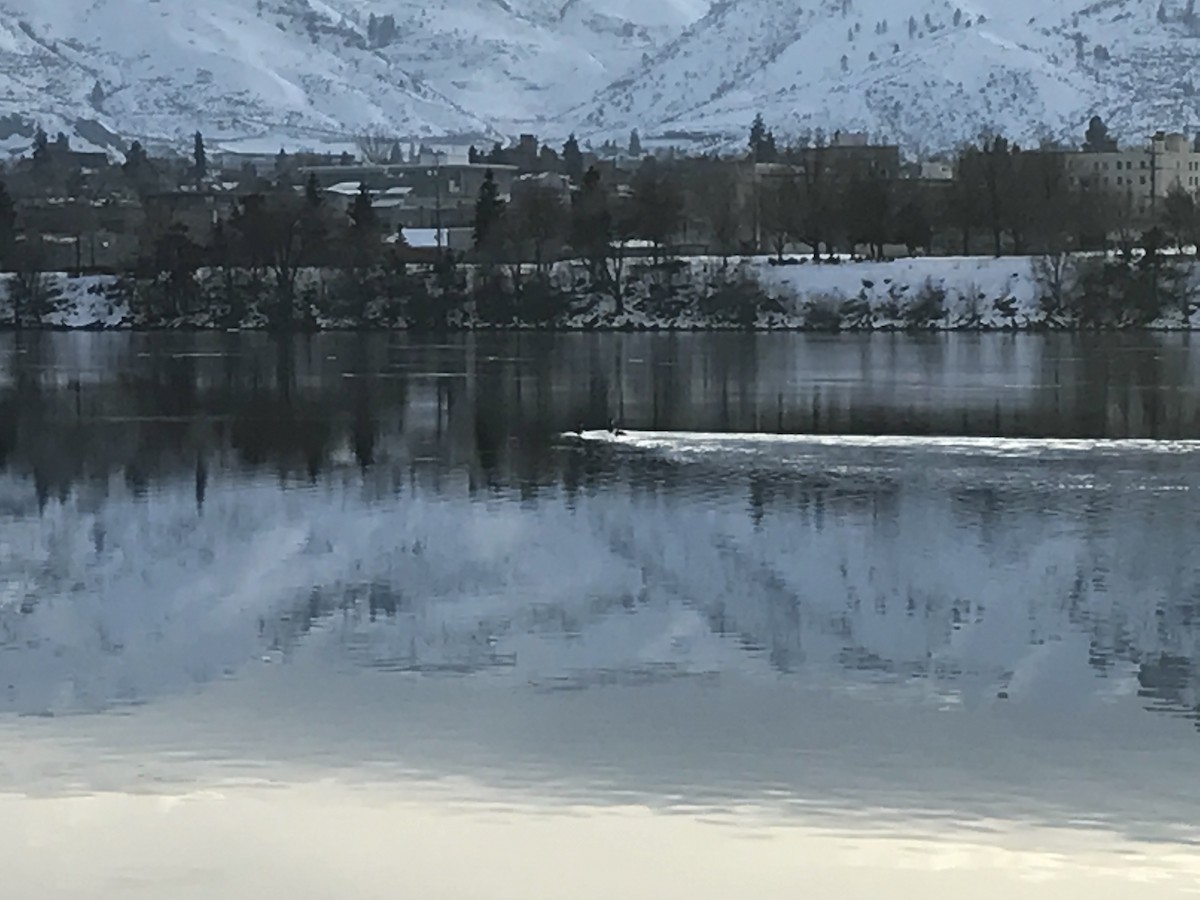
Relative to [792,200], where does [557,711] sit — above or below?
below

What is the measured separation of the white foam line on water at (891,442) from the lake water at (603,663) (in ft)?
0.53

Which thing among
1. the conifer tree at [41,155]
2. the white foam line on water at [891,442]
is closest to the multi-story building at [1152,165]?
the conifer tree at [41,155]

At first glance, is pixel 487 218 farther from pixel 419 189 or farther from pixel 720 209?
pixel 419 189

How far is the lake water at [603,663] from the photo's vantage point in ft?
35.8

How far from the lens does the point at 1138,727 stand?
1320 cm

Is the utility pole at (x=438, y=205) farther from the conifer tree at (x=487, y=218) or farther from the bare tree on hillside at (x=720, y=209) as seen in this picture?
the bare tree on hillside at (x=720, y=209)

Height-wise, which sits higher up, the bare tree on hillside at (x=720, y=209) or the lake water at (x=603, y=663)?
the bare tree on hillside at (x=720, y=209)

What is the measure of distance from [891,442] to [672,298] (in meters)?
42.8

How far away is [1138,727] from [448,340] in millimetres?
53113

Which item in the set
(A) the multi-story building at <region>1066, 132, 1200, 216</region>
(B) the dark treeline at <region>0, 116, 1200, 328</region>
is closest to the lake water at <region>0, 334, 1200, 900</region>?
(B) the dark treeline at <region>0, 116, 1200, 328</region>

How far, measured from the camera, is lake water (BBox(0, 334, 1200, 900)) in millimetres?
10922

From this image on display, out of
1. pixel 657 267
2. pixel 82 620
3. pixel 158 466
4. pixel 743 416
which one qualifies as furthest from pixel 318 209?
pixel 82 620

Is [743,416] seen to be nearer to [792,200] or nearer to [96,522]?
[96,522]

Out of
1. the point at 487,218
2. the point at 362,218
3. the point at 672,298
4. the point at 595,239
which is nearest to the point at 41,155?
the point at 362,218
